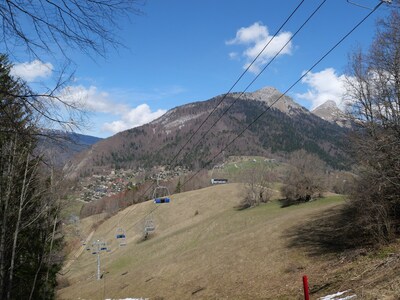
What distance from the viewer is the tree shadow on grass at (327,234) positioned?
62.8 ft

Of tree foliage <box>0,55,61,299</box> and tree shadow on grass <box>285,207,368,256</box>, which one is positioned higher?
tree foliage <box>0,55,61,299</box>

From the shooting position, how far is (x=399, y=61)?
15930 mm

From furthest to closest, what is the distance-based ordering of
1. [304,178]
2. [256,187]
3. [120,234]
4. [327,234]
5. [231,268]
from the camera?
[256,187], [120,234], [304,178], [231,268], [327,234]

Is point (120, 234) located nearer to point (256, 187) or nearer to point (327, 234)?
point (256, 187)

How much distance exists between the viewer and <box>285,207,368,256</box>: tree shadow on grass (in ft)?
62.8

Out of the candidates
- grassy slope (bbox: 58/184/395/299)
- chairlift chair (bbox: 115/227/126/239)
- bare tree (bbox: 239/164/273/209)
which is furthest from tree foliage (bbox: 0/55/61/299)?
bare tree (bbox: 239/164/273/209)

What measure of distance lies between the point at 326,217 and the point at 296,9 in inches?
974

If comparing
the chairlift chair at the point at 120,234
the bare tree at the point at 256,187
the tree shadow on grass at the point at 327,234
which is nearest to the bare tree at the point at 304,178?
the bare tree at the point at 256,187

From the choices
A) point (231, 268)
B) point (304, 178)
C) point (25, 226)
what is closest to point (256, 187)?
point (304, 178)

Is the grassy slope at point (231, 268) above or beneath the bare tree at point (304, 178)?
beneath

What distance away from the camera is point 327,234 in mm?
23141

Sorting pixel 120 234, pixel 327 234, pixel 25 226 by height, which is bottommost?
pixel 120 234

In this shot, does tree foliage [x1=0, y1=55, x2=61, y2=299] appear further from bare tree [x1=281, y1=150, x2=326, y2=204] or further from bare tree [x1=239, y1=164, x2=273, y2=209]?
bare tree [x1=239, y1=164, x2=273, y2=209]

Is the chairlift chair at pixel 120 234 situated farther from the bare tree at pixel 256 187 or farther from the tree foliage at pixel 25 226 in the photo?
the tree foliage at pixel 25 226
